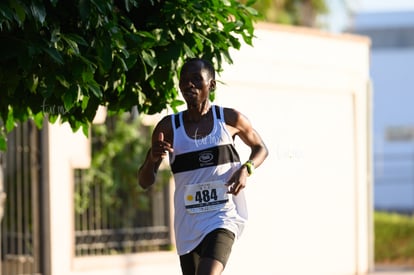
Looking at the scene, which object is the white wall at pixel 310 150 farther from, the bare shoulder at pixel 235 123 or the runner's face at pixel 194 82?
the runner's face at pixel 194 82

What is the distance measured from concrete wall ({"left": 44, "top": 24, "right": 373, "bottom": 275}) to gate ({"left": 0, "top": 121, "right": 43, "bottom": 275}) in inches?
8.5

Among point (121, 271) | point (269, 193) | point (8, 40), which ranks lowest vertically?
point (121, 271)

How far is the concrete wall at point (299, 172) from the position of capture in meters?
12.3

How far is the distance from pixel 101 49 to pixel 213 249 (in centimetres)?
141

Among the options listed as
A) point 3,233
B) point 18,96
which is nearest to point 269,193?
point 3,233

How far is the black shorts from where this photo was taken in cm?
650

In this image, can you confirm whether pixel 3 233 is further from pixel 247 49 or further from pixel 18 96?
pixel 18 96

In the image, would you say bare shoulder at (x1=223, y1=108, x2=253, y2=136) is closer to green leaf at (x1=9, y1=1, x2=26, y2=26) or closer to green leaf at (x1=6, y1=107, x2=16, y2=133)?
green leaf at (x1=9, y1=1, x2=26, y2=26)

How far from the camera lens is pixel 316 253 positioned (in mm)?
14125

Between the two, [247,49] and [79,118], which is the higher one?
[247,49]

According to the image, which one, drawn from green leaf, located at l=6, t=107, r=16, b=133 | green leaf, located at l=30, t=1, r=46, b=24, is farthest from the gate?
green leaf, located at l=30, t=1, r=46, b=24

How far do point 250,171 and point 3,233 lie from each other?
6757mm

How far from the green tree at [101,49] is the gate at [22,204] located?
404 cm

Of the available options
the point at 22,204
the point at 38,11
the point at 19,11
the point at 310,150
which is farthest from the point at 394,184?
the point at 19,11
